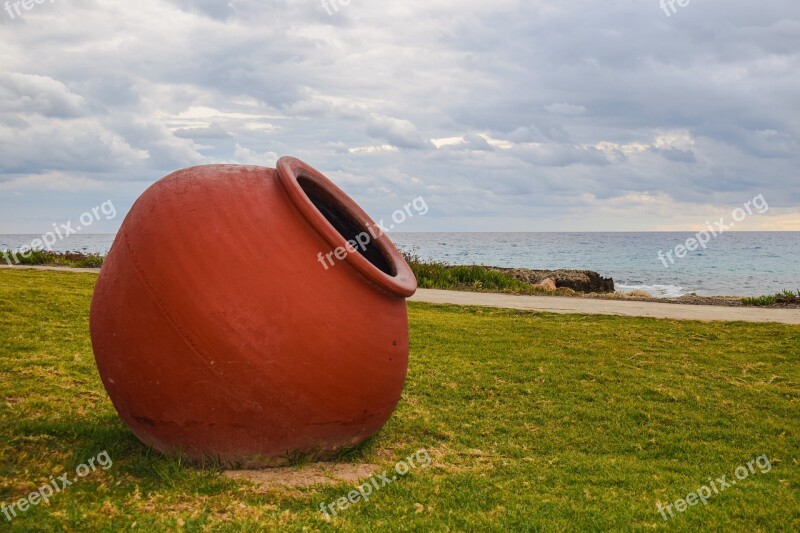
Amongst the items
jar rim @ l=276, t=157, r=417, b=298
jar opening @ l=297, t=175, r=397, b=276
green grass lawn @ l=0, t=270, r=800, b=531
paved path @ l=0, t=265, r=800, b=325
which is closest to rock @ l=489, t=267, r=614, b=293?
paved path @ l=0, t=265, r=800, b=325

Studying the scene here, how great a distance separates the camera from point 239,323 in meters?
5.02

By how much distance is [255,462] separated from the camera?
5.36 m

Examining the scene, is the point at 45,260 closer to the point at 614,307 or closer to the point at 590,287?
the point at 614,307

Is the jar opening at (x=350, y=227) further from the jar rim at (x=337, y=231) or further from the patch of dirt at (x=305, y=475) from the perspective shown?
the patch of dirt at (x=305, y=475)

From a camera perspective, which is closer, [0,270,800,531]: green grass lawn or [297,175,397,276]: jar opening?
[0,270,800,531]: green grass lawn

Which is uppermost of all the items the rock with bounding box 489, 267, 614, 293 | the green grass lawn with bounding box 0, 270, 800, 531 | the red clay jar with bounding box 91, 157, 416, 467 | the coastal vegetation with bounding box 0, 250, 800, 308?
the red clay jar with bounding box 91, 157, 416, 467

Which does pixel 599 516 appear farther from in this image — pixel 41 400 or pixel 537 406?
pixel 41 400

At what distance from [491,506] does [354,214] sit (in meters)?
2.80

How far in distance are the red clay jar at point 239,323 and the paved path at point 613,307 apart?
10.2 m

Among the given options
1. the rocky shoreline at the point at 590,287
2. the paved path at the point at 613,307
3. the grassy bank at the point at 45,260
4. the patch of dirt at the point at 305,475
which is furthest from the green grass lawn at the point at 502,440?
the grassy bank at the point at 45,260

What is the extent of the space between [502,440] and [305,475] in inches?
86.1

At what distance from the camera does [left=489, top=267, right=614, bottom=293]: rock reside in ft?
85.7

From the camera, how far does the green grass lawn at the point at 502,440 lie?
15.6 ft

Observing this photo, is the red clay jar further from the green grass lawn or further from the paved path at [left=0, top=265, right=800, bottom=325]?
the paved path at [left=0, top=265, right=800, bottom=325]
